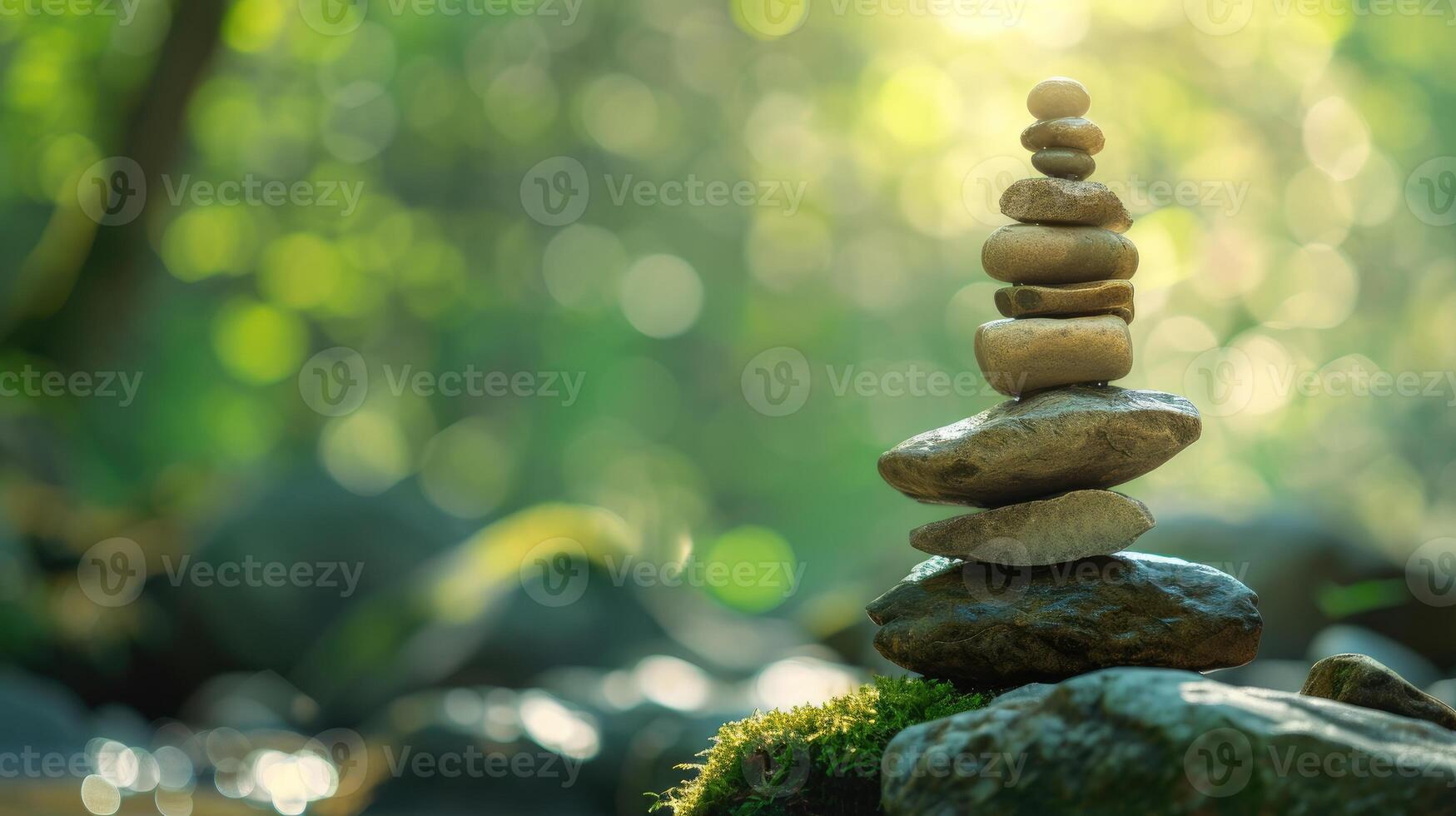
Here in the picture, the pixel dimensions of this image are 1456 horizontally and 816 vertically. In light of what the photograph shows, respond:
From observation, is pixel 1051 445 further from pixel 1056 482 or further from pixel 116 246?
pixel 116 246

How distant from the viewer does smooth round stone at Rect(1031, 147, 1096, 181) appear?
5.30 meters

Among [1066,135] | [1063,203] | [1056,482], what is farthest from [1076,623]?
[1066,135]

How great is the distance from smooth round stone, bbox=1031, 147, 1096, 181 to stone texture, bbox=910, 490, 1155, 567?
1.41 metres

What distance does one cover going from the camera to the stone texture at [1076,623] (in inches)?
192

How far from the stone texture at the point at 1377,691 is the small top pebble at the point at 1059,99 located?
8.40 feet

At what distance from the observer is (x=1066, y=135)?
5309 millimetres

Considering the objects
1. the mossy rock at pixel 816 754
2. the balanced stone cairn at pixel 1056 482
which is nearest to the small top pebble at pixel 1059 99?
the balanced stone cairn at pixel 1056 482

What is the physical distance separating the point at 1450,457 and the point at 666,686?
12.1 metres

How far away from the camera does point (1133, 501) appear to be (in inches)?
198

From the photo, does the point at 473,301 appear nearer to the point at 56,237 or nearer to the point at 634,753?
the point at 56,237

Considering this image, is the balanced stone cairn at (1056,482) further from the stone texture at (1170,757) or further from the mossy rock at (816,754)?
the stone texture at (1170,757)

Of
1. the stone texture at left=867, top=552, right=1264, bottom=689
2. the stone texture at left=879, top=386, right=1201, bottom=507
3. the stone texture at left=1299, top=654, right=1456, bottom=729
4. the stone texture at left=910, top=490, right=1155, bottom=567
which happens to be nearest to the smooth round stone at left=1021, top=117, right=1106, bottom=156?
the stone texture at left=879, top=386, right=1201, bottom=507

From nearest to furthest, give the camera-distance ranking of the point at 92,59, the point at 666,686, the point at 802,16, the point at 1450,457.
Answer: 1. the point at 666,686
2. the point at 92,59
3. the point at 1450,457
4. the point at 802,16

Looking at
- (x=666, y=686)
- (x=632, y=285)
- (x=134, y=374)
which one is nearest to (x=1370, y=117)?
(x=632, y=285)
